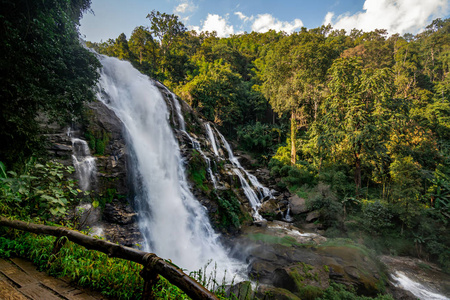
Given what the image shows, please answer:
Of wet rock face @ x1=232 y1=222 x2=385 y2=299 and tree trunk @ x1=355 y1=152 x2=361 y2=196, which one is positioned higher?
tree trunk @ x1=355 y1=152 x2=361 y2=196

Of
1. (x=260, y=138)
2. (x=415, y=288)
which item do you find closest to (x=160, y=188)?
(x=415, y=288)

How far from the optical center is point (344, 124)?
41.7 ft

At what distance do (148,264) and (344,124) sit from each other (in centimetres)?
1397

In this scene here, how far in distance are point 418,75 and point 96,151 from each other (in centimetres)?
3648

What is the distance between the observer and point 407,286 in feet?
22.5

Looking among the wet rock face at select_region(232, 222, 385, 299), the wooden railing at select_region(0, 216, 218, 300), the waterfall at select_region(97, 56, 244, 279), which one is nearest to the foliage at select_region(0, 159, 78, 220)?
the wooden railing at select_region(0, 216, 218, 300)

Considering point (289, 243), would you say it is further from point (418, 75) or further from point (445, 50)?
point (445, 50)

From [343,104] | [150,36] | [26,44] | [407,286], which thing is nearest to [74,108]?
[26,44]

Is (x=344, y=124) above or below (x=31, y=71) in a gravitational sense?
above

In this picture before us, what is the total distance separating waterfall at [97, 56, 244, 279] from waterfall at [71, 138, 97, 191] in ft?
5.99

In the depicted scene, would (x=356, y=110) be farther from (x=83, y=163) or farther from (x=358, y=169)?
(x=83, y=163)

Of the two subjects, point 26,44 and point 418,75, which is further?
point 418,75

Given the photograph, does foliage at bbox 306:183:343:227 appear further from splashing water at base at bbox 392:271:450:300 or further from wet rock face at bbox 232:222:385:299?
splashing water at base at bbox 392:271:450:300

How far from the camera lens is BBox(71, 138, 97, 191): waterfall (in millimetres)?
7340
